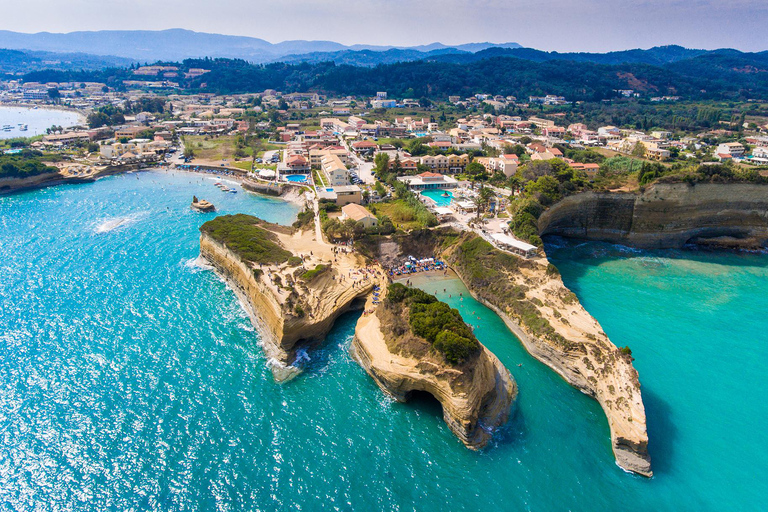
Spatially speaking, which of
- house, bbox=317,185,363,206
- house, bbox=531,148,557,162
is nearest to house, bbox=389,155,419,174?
house, bbox=317,185,363,206

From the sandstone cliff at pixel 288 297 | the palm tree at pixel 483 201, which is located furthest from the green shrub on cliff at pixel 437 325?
the palm tree at pixel 483 201

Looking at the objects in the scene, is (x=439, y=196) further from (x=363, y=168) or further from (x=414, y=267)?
(x=363, y=168)

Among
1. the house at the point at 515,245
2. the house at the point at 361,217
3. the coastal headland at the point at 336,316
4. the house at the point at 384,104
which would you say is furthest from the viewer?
the house at the point at 384,104

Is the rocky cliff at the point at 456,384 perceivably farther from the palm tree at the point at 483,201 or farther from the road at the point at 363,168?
the road at the point at 363,168

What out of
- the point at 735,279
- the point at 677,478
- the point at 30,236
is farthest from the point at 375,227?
the point at 30,236

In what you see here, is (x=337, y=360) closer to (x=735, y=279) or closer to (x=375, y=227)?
(x=375, y=227)

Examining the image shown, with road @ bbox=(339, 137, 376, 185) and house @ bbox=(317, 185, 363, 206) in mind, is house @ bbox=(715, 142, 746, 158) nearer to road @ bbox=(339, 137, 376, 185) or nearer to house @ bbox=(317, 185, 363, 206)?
road @ bbox=(339, 137, 376, 185)
